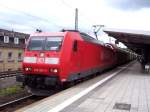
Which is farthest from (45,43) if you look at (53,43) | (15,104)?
(15,104)

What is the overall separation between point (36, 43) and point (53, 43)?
977 millimetres

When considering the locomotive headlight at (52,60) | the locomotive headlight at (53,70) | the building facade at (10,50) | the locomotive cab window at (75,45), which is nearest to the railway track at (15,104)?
the locomotive headlight at (53,70)

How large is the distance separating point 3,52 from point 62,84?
109ft

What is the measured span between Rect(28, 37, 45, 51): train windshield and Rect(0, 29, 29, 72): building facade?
29.8 metres

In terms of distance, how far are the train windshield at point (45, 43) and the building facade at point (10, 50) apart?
2985 centimetres

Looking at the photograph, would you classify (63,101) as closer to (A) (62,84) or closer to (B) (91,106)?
(B) (91,106)

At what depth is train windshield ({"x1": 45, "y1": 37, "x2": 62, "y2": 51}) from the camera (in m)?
15.2

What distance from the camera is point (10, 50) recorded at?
49312 mm

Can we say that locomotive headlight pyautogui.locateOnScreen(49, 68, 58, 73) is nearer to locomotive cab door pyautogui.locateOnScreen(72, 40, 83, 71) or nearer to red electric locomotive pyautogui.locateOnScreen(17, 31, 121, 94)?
red electric locomotive pyautogui.locateOnScreen(17, 31, 121, 94)

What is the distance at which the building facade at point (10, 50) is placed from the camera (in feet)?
152

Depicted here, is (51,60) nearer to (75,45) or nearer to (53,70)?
(53,70)

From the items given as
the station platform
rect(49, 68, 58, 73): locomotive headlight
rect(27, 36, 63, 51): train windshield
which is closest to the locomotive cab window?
rect(27, 36, 63, 51): train windshield

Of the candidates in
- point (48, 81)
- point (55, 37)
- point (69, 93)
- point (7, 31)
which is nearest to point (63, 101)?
point (69, 93)

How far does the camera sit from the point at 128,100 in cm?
1168
